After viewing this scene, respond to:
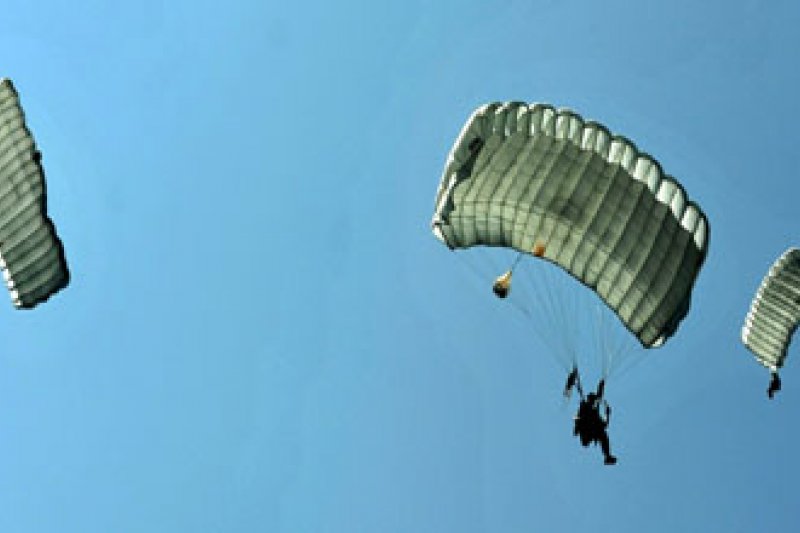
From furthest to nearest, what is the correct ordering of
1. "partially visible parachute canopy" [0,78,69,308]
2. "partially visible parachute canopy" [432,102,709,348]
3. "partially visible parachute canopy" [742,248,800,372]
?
1. "partially visible parachute canopy" [742,248,800,372]
2. "partially visible parachute canopy" [0,78,69,308]
3. "partially visible parachute canopy" [432,102,709,348]

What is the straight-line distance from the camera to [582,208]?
114ft

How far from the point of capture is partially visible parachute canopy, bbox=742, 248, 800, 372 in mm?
38625

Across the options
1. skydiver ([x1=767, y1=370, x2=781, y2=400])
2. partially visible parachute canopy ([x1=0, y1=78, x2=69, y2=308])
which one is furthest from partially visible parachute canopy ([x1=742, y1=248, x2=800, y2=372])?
partially visible parachute canopy ([x1=0, y1=78, x2=69, y2=308])


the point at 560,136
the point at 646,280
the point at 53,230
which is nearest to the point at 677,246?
the point at 646,280

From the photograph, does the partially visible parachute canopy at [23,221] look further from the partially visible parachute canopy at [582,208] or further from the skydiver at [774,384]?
the skydiver at [774,384]

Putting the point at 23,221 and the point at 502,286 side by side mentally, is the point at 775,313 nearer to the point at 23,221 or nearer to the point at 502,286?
the point at 502,286

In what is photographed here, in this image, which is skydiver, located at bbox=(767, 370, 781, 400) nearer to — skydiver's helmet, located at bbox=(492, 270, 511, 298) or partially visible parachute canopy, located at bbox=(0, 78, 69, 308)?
skydiver's helmet, located at bbox=(492, 270, 511, 298)

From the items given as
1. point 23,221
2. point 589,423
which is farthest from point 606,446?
point 23,221

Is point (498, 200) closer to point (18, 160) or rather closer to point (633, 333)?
point (633, 333)

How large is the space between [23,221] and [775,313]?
1840 centimetres

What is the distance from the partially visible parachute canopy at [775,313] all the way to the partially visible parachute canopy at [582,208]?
194 inches

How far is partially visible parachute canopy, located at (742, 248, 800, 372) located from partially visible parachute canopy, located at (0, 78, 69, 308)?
55.9ft

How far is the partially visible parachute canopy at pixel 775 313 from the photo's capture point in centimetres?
3862

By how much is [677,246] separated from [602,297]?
2402 millimetres
